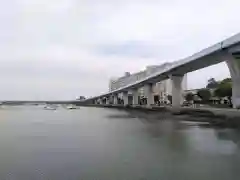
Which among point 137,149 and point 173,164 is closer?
point 173,164

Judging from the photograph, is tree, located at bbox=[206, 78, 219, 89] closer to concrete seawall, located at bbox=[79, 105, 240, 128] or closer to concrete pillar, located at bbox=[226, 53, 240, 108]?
concrete seawall, located at bbox=[79, 105, 240, 128]

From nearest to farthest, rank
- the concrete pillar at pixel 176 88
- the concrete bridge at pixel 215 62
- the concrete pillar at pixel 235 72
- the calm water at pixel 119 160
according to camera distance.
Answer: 1. the calm water at pixel 119 160
2. the concrete bridge at pixel 215 62
3. the concrete pillar at pixel 235 72
4. the concrete pillar at pixel 176 88

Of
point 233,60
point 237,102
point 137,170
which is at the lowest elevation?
point 137,170

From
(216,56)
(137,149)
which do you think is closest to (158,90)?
(216,56)

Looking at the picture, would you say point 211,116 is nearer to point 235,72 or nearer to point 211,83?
point 235,72

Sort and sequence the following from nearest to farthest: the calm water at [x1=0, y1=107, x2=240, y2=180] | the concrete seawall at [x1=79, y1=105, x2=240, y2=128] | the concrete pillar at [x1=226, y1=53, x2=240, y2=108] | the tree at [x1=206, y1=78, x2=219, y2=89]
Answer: the calm water at [x1=0, y1=107, x2=240, y2=180] → the concrete seawall at [x1=79, y1=105, x2=240, y2=128] → the concrete pillar at [x1=226, y1=53, x2=240, y2=108] → the tree at [x1=206, y1=78, x2=219, y2=89]

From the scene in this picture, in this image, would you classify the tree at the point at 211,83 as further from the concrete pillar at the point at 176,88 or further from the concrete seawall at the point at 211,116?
the concrete seawall at the point at 211,116

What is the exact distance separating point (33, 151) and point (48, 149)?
0.97 m

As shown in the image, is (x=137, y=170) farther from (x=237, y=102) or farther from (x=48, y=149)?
(x=237, y=102)

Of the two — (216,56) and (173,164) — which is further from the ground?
(216,56)

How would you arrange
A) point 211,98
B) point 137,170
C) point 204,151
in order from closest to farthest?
point 137,170 → point 204,151 → point 211,98

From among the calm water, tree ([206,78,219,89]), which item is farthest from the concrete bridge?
tree ([206,78,219,89])

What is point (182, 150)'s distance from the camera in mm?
18969

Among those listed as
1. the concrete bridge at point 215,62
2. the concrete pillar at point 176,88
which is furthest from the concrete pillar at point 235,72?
the concrete pillar at point 176,88
